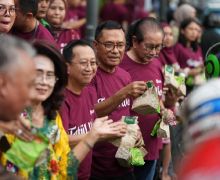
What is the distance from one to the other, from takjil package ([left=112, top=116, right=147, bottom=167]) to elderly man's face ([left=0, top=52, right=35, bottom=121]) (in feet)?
7.82

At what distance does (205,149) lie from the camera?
121 inches

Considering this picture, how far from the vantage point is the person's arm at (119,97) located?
665 centimetres

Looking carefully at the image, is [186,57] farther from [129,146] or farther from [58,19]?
[129,146]

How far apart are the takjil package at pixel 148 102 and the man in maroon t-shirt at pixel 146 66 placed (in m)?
0.46

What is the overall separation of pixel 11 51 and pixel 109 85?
3.11m

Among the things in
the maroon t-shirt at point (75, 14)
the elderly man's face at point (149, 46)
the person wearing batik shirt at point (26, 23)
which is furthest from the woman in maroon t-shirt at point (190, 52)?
the person wearing batik shirt at point (26, 23)

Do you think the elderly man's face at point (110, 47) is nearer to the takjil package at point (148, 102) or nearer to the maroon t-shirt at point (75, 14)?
the takjil package at point (148, 102)

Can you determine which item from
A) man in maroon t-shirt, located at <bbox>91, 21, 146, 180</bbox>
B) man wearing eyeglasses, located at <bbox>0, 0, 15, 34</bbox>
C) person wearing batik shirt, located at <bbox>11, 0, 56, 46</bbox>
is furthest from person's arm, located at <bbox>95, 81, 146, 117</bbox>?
man wearing eyeglasses, located at <bbox>0, 0, 15, 34</bbox>

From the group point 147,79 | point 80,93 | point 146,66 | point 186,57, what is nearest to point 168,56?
point 186,57

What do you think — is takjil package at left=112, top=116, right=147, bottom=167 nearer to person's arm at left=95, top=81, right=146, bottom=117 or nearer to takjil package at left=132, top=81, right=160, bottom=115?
person's arm at left=95, top=81, right=146, bottom=117

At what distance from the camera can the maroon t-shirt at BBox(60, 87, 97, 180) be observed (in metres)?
5.98

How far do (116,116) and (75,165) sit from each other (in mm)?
2009

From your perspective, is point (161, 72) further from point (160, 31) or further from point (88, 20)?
point (88, 20)

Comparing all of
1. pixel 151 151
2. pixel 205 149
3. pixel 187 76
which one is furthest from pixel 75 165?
pixel 187 76
